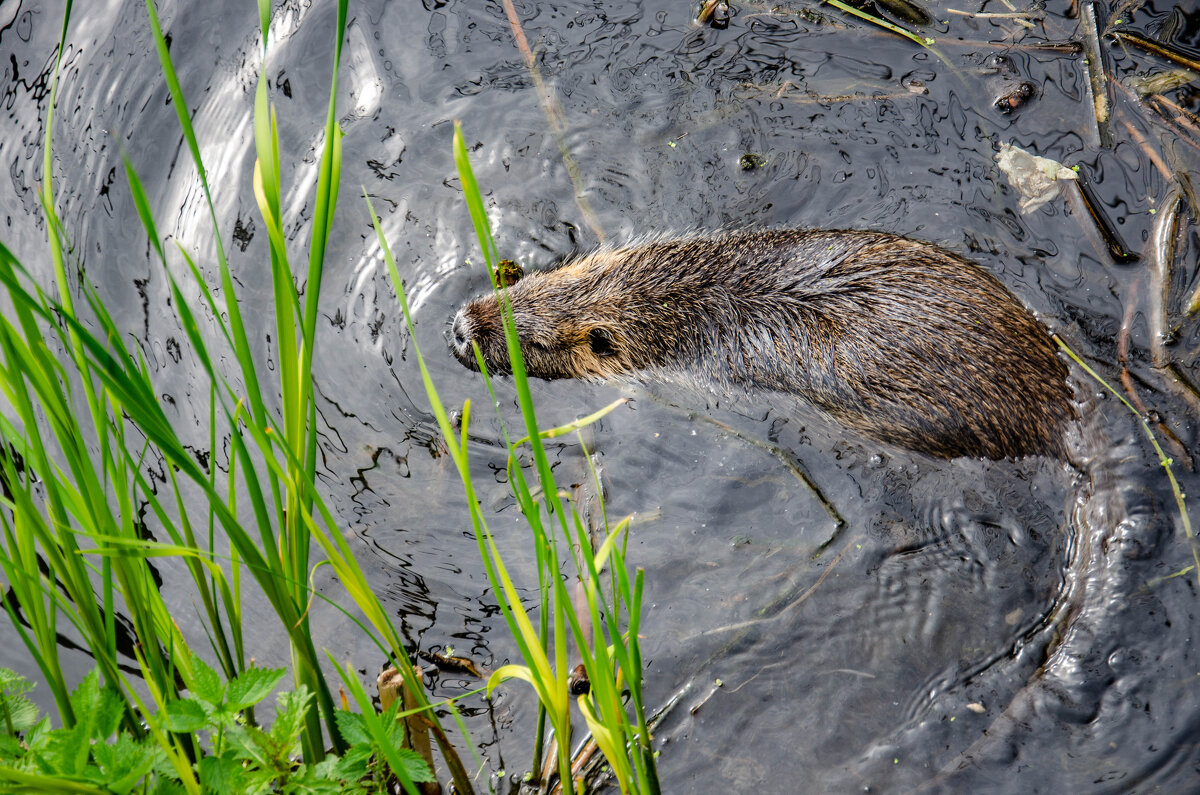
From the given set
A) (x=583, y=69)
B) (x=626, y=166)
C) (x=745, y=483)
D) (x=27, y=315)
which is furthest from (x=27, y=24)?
(x=745, y=483)

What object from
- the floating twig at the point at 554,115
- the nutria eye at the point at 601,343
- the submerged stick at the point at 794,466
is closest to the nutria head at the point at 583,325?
the nutria eye at the point at 601,343

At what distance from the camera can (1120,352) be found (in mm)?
3707

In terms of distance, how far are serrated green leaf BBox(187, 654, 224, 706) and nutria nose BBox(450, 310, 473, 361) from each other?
232 centimetres

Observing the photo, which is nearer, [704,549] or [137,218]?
[704,549]

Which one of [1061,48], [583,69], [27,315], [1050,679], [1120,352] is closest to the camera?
[27,315]

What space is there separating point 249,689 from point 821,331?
2.53 metres

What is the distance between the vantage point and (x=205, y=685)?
197cm

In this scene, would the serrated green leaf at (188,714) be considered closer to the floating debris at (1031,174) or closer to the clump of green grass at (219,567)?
the clump of green grass at (219,567)

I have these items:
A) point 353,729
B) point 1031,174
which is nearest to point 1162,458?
point 1031,174

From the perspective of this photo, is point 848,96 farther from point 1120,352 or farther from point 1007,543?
point 1007,543

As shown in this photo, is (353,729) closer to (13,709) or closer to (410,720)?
(410,720)

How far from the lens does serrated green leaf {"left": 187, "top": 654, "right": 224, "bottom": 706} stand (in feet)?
6.41

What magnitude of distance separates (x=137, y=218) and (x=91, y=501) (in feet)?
10.1

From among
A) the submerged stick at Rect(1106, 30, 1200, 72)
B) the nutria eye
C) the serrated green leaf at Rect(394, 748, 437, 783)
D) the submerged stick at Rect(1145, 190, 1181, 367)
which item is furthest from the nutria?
the serrated green leaf at Rect(394, 748, 437, 783)
